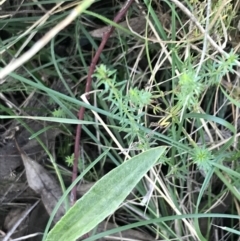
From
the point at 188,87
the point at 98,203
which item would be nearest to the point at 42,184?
the point at 98,203

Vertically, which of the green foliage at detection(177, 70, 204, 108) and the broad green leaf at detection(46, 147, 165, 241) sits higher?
the green foliage at detection(177, 70, 204, 108)

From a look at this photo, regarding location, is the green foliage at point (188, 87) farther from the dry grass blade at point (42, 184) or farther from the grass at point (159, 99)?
the dry grass blade at point (42, 184)

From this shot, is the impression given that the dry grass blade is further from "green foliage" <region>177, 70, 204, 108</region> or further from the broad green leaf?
"green foliage" <region>177, 70, 204, 108</region>

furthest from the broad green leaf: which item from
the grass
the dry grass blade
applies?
the dry grass blade

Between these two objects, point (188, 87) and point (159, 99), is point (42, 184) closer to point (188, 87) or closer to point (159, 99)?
point (159, 99)

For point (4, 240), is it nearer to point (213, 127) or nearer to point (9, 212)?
point (9, 212)

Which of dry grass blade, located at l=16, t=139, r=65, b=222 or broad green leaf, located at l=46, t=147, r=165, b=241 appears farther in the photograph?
dry grass blade, located at l=16, t=139, r=65, b=222
